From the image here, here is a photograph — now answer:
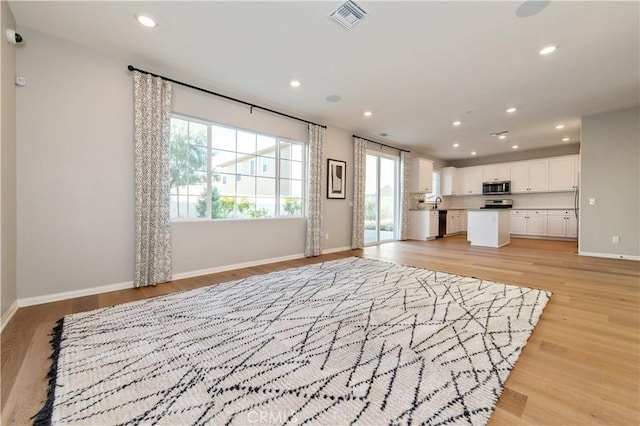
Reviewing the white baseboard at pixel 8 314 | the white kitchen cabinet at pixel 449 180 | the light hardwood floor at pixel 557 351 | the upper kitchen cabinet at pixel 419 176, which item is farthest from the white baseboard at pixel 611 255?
the white baseboard at pixel 8 314

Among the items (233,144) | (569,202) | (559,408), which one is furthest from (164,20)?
(569,202)

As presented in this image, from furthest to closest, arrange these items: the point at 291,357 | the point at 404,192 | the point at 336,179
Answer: the point at 404,192, the point at 336,179, the point at 291,357

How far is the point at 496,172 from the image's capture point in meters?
8.62

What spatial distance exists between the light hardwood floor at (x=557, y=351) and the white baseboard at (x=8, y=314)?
0.04 m

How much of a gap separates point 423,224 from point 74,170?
758 cm

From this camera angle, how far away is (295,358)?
1.66 m

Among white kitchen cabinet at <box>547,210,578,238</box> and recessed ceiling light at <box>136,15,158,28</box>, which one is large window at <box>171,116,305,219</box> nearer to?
recessed ceiling light at <box>136,15,158,28</box>

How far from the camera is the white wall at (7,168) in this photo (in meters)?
2.15

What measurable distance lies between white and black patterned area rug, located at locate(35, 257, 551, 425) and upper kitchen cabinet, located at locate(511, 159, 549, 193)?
21.6 ft

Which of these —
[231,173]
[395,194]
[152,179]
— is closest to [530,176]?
[395,194]

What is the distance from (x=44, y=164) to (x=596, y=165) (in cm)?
841

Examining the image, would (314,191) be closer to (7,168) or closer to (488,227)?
(7,168)

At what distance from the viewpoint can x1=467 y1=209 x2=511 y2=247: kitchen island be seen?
248 inches

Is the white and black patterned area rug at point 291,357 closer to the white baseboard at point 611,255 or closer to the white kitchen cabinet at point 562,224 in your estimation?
the white baseboard at point 611,255
